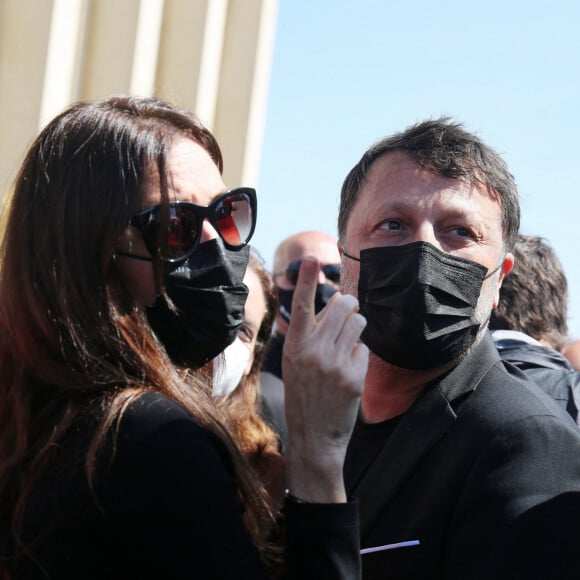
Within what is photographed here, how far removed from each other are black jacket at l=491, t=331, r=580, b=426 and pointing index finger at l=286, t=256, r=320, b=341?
194cm

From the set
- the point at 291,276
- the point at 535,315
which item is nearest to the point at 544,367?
the point at 535,315

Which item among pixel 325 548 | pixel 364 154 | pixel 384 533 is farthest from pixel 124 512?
pixel 364 154

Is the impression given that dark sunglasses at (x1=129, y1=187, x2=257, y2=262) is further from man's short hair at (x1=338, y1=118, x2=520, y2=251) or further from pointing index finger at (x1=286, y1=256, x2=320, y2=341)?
man's short hair at (x1=338, y1=118, x2=520, y2=251)

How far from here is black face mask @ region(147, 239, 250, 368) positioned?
2105 millimetres

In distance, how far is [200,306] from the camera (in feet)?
7.22

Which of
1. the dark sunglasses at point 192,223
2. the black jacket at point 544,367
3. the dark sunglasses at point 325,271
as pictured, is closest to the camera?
the dark sunglasses at point 192,223

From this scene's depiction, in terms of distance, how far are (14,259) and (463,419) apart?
4.05ft

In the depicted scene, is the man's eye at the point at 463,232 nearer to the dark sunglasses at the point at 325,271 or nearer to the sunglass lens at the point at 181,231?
the sunglass lens at the point at 181,231

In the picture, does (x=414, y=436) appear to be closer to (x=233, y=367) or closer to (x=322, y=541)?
(x=322, y=541)

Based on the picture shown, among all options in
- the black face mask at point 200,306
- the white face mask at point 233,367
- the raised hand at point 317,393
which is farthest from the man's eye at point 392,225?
the white face mask at point 233,367

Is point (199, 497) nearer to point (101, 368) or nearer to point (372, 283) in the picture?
point (101, 368)

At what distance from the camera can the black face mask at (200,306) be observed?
2.11 m

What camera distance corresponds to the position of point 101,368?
5.97ft

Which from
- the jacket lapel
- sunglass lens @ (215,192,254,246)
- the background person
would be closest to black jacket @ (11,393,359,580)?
sunglass lens @ (215,192,254,246)
